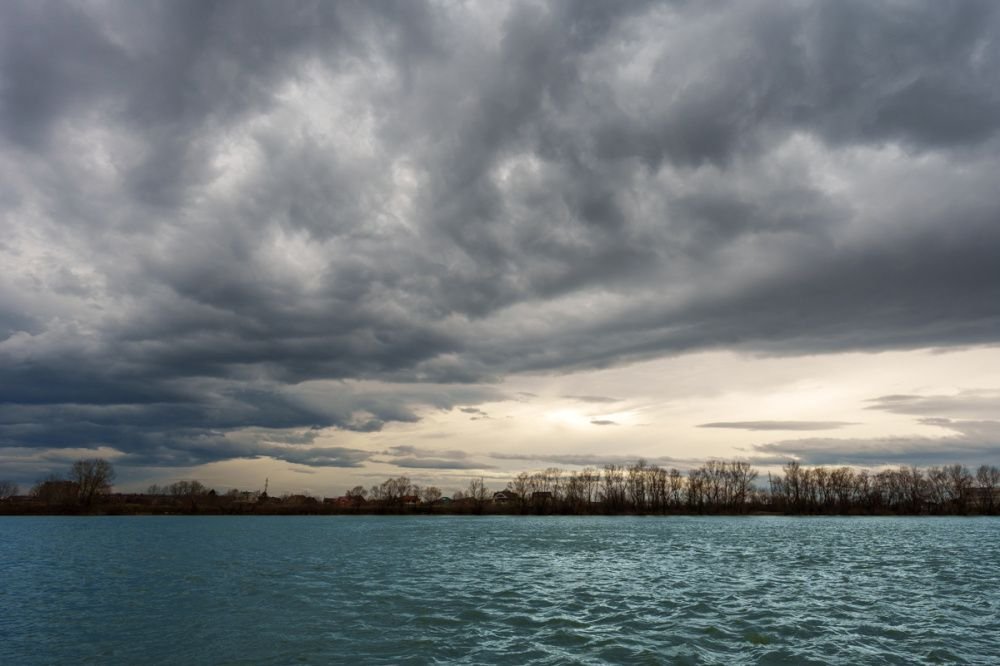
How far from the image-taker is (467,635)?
75.5ft

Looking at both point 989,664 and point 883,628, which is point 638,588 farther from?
point 989,664

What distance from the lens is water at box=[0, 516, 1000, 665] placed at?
20.8 meters

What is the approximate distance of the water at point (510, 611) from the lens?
20.8 meters

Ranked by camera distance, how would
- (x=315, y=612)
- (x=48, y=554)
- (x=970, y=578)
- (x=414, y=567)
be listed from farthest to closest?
(x=48, y=554)
(x=414, y=567)
(x=970, y=578)
(x=315, y=612)

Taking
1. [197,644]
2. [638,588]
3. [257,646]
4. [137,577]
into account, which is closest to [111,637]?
[197,644]

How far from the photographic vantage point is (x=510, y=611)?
2783 centimetres

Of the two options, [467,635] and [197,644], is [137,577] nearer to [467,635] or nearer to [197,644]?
[197,644]

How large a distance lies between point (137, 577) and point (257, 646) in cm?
2945

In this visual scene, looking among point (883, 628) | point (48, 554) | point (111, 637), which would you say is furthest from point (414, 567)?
point (48, 554)

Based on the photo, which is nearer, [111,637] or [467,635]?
[467,635]

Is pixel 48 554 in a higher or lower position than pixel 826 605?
lower

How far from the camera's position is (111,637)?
80.5 feet

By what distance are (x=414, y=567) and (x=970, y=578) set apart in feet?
129

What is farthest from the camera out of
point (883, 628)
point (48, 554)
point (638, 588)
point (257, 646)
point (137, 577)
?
Answer: point (48, 554)
